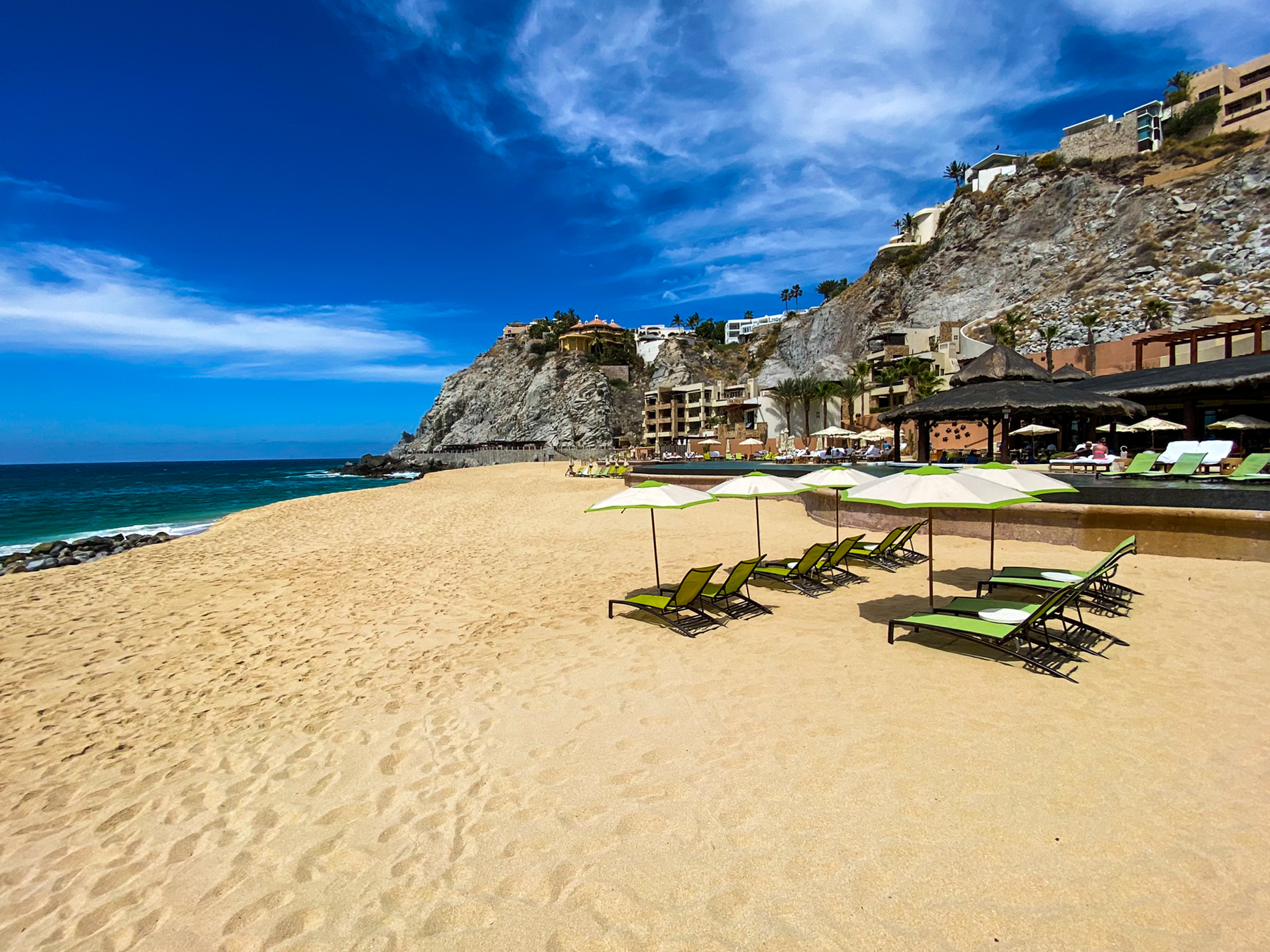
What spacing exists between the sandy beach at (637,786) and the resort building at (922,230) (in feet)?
227

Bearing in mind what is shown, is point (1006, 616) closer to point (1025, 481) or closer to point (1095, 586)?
point (1025, 481)

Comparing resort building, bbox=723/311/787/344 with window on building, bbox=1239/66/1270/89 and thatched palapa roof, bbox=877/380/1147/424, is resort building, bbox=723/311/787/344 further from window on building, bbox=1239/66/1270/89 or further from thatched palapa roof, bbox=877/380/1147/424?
thatched palapa roof, bbox=877/380/1147/424

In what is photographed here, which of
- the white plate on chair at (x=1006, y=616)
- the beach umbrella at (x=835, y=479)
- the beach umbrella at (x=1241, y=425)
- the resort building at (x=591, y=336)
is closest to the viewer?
the white plate on chair at (x=1006, y=616)

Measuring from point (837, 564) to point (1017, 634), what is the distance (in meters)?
3.15

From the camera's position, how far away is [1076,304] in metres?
44.7

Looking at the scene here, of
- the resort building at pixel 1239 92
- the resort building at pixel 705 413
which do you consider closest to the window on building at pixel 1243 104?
the resort building at pixel 1239 92

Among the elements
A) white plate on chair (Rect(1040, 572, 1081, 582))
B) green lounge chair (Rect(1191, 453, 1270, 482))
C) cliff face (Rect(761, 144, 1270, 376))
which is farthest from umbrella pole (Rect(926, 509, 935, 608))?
cliff face (Rect(761, 144, 1270, 376))

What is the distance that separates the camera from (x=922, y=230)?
2655 inches

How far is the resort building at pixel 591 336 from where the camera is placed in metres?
90.8

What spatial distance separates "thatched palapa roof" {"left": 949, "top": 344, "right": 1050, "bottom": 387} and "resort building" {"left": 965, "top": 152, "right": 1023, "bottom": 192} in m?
56.3

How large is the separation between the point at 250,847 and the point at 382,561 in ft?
29.3

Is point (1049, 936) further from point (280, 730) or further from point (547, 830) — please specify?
point (280, 730)

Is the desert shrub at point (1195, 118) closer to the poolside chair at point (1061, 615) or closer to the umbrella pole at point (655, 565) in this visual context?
the poolside chair at point (1061, 615)

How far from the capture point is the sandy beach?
8.71 feet
